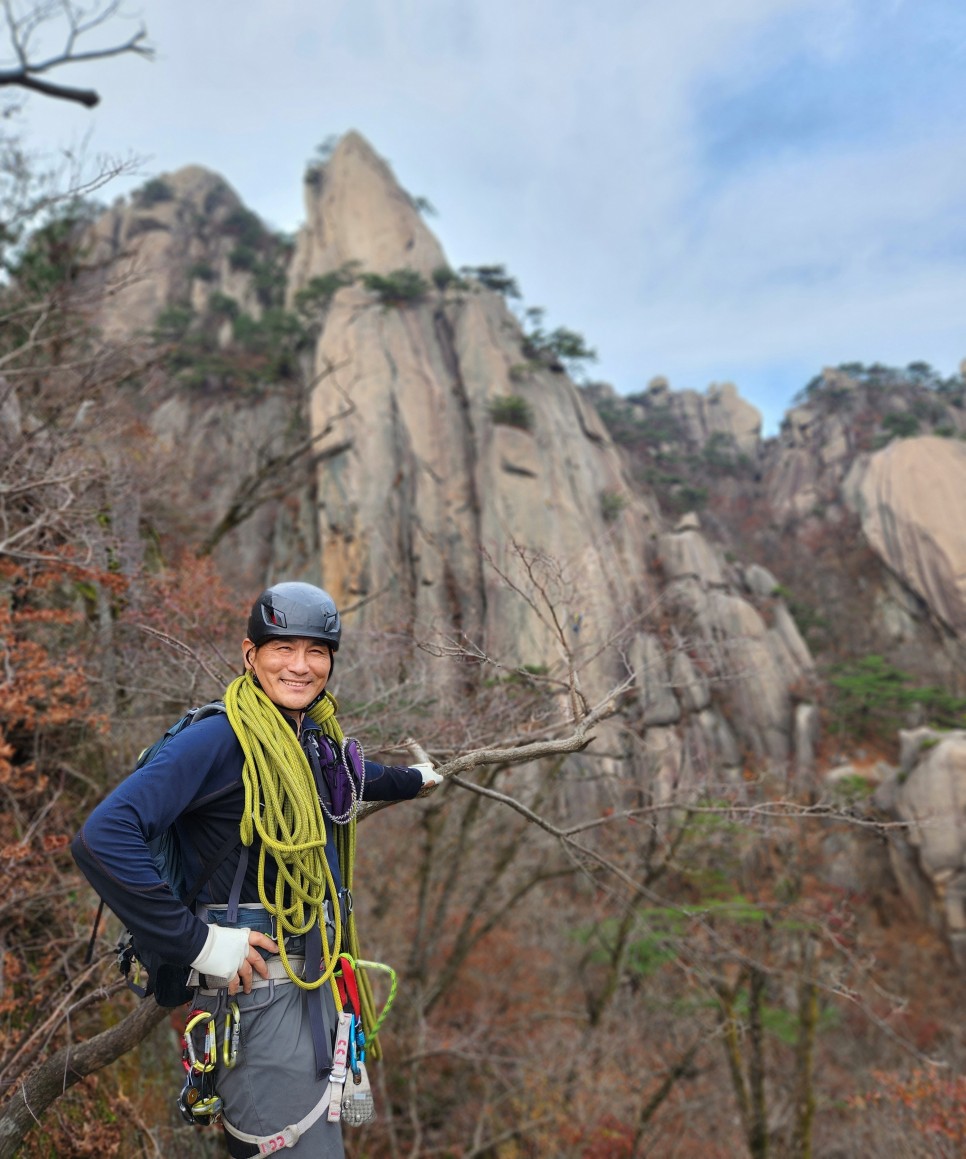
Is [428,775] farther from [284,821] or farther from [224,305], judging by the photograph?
[224,305]

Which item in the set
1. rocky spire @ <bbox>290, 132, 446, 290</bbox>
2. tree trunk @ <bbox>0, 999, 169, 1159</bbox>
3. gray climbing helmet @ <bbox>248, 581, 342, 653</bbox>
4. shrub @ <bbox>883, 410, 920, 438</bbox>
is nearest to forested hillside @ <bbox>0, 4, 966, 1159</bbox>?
tree trunk @ <bbox>0, 999, 169, 1159</bbox>

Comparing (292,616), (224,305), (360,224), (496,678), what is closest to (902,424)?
(360,224)

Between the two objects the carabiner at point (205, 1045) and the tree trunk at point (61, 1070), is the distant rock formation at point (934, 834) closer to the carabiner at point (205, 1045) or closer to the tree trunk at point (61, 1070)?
the tree trunk at point (61, 1070)

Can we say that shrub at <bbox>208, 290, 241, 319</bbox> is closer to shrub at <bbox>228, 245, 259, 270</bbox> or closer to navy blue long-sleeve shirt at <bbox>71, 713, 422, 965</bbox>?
shrub at <bbox>228, 245, 259, 270</bbox>

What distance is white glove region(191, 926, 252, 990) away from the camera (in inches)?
71.9

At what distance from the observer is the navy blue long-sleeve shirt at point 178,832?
1710 millimetres

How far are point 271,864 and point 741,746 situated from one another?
24.4m

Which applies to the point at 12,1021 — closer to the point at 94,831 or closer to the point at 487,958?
the point at 94,831

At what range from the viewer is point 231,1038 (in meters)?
1.91

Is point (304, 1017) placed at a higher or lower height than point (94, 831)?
lower

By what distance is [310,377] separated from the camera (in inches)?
1083

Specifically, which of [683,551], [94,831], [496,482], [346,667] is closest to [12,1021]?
[346,667]

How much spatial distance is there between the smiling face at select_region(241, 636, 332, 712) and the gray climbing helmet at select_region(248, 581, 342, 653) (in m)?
0.04

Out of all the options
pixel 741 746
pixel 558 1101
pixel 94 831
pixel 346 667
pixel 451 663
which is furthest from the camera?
pixel 741 746
